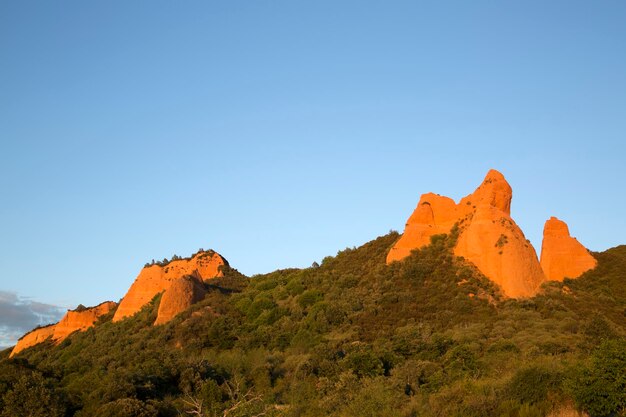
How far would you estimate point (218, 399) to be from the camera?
32969 mm

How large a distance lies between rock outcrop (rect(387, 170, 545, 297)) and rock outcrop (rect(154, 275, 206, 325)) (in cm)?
1770

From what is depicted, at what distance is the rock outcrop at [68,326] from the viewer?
2726 inches

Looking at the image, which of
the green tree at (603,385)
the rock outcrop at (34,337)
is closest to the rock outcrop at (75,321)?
the rock outcrop at (34,337)

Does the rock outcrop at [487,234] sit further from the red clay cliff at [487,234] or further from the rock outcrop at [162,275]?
the rock outcrop at [162,275]

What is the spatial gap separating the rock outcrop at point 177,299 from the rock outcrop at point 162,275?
13.3 ft

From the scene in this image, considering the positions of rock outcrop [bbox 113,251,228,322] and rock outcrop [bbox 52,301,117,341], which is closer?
rock outcrop [bbox 113,251,228,322]

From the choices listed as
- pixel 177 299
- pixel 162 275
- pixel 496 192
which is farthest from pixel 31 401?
pixel 162 275

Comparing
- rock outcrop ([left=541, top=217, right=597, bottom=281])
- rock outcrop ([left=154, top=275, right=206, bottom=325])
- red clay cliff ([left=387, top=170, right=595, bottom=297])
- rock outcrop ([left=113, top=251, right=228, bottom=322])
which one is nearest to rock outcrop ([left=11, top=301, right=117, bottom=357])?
rock outcrop ([left=113, top=251, right=228, bottom=322])

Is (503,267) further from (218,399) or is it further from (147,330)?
(147,330)

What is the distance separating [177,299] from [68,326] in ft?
59.5

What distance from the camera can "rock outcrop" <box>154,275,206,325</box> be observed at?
57.2m

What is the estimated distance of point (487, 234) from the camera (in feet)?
158

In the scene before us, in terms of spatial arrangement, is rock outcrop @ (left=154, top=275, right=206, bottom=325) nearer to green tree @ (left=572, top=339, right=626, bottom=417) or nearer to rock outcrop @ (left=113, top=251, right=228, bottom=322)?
rock outcrop @ (left=113, top=251, right=228, bottom=322)

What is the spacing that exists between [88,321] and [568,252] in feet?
154
